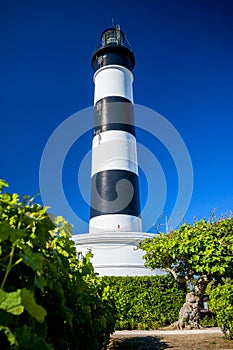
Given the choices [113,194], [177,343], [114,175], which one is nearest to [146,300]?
[177,343]

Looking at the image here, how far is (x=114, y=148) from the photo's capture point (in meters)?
16.2

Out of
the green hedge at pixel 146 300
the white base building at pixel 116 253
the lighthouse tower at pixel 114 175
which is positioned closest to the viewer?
the green hedge at pixel 146 300

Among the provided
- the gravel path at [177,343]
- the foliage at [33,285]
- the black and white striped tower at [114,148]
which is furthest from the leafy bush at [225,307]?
the black and white striped tower at [114,148]

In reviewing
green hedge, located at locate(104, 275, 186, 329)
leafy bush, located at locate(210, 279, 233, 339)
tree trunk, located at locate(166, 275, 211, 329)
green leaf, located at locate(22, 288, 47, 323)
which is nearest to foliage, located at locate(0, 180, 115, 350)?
green leaf, located at locate(22, 288, 47, 323)

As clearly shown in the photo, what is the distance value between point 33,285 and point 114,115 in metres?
16.3

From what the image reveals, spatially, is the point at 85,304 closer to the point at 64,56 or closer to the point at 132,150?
the point at 132,150

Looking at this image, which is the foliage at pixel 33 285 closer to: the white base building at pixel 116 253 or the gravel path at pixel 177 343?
the gravel path at pixel 177 343

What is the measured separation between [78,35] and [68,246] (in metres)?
16.7

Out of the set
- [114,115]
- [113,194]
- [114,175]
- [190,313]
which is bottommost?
[190,313]

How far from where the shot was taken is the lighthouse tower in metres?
13.1

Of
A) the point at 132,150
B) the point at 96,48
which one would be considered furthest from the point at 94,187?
the point at 96,48

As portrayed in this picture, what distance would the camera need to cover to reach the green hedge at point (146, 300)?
10.4 m

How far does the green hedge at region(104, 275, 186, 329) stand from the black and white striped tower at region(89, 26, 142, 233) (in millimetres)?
3671

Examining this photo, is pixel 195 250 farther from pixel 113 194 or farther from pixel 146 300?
pixel 113 194
